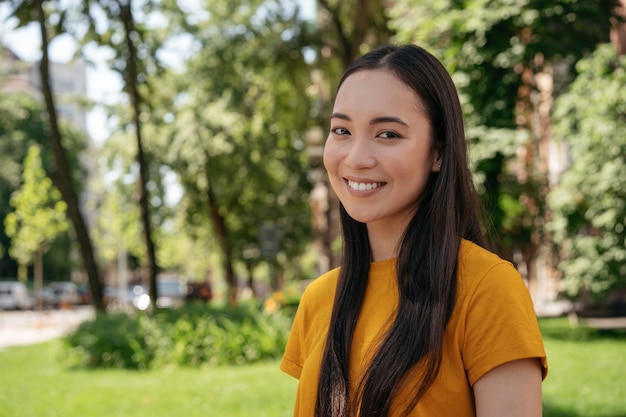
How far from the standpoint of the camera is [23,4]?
572 inches

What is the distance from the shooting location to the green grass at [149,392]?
29.8 feet

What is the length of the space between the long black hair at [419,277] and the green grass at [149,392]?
666cm

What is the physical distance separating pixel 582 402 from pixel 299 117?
17.7m

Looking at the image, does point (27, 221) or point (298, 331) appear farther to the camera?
point (27, 221)

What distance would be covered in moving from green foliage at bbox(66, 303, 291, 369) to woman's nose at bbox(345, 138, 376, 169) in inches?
486

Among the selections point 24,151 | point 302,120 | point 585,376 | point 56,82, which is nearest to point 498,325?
point 585,376

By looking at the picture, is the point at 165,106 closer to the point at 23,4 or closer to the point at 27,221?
the point at 27,221

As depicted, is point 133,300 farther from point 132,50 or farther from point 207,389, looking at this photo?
point 207,389

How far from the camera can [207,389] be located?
34.3ft

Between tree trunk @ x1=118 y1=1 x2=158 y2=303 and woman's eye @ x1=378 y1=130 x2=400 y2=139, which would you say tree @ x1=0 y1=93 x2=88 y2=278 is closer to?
tree trunk @ x1=118 y1=1 x2=158 y2=303

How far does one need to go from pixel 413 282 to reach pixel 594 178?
1390 cm

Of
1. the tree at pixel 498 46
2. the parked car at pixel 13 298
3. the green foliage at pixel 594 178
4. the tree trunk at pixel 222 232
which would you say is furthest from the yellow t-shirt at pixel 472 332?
the parked car at pixel 13 298

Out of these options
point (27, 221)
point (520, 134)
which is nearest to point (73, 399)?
point (520, 134)

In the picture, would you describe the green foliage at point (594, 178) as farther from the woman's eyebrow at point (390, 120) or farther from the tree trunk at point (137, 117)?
the woman's eyebrow at point (390, 120)
